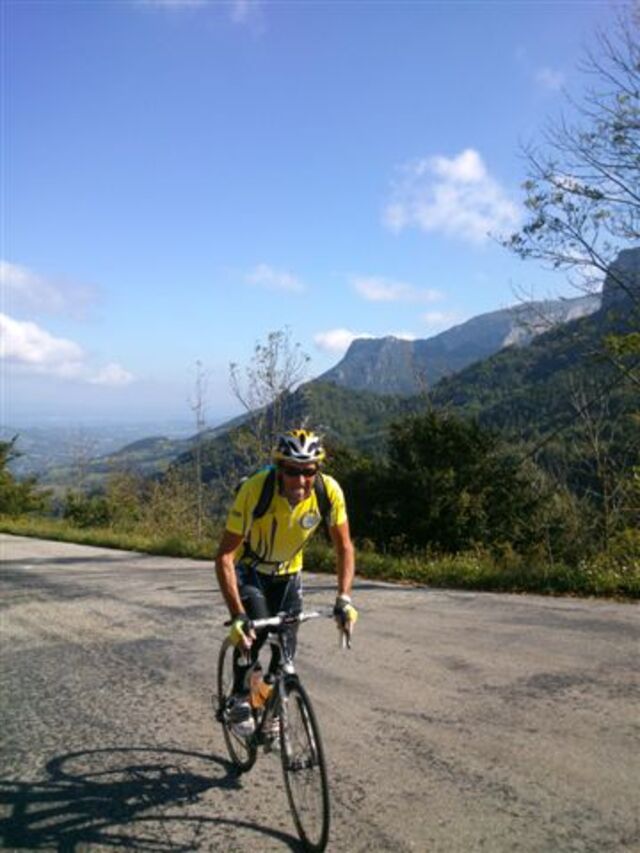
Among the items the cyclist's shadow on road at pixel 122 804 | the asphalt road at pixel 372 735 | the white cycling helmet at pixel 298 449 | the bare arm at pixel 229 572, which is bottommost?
the cyclist's shadow on road at pixel 122 804

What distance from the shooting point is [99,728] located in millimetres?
5453

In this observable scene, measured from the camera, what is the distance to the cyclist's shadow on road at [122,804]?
3859 mm

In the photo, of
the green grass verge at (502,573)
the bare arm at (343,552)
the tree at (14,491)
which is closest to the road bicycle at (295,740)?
the bare arm at (343,552)

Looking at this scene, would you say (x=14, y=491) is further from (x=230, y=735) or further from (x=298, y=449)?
(x=298, y=449)

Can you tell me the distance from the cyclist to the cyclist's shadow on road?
→ 51 cm

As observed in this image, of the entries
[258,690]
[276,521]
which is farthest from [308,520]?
[258,690]

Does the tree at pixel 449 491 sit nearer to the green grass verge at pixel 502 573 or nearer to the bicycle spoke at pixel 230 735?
the green grass verge at pixel 502 573

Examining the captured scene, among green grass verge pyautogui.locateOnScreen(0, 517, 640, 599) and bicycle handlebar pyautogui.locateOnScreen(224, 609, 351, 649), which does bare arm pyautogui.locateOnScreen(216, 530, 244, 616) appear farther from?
green grass verge pyautogui.locateOnScreen(0, 517, 640, 599)

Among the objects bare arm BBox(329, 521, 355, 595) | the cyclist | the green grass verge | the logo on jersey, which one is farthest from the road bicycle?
the green grass verge

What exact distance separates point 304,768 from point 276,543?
126 centimetres

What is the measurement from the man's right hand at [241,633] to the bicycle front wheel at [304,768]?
36 cm

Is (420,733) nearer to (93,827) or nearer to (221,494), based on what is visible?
(93,827)

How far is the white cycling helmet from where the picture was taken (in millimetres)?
4043

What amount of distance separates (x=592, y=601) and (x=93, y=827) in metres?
6.54
